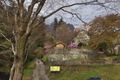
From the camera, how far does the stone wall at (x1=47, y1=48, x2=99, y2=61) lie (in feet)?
97.5

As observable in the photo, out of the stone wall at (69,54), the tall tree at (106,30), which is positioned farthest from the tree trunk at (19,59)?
the stone wall at (69,54)

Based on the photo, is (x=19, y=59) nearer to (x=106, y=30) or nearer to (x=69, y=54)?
(x=69, y=54)

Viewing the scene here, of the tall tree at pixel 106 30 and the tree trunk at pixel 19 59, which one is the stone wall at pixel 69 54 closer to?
the tall tree at pixel 106 30

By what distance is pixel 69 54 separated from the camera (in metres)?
30.0

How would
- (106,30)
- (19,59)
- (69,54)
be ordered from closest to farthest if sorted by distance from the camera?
(19,59) → (106,30) → (69,54)

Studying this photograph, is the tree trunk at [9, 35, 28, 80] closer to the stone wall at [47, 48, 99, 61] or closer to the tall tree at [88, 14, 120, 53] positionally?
the tall tree at [88, 14, 120, 53]

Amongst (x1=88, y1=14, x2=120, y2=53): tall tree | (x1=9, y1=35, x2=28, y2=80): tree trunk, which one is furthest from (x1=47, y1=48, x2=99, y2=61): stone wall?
(x1=9, y1=35, x2=28, y2=80): tree trunk

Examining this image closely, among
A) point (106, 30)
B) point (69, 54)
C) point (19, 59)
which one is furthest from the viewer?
point (69, 54)

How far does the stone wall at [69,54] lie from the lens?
2970cm

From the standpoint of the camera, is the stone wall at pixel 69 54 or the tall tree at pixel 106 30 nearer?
the tall tree at pixel 106 30

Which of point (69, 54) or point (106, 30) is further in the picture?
point (69, 54)

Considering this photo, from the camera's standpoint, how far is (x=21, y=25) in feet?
20.3

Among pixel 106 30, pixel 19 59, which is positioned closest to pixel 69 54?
pixel 106 30

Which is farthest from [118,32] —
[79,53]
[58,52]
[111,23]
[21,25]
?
[21,25]
